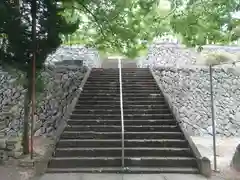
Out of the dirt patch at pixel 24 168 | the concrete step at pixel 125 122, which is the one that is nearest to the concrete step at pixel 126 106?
the concrete step at pixel 125 122

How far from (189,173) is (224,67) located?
9.14 meters

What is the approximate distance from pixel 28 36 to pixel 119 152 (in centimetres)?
342

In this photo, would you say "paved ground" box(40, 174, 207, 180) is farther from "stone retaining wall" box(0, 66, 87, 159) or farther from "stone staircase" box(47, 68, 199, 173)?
"stone retaining wall" box(0, 66, 87, 159)

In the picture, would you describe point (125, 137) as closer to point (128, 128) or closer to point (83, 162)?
point (128, 128)

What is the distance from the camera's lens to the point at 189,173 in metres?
7.70

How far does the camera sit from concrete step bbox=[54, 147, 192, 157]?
8.57 meters

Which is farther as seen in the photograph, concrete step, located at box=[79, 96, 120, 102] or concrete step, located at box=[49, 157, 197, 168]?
concrete step, located at box=[79, 96, 120, 102]

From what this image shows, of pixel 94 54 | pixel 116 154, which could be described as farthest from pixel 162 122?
pixel 94 54

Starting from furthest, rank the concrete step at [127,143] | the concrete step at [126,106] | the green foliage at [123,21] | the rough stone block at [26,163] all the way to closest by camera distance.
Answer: the concrete step at [126,106] → the green foliage at [123,21] → the concrete step at [127,143] → the rough stone block at [26,163]

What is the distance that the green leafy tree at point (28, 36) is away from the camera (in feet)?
29.1

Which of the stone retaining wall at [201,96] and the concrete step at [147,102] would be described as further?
the stone retaining wall at [201,96]

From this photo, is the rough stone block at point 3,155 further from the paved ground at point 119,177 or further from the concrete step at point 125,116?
the concrete step at point 125,116

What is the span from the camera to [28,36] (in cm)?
911

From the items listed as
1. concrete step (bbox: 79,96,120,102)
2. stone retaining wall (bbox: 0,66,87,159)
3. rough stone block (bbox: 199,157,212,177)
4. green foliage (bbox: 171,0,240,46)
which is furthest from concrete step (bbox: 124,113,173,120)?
rough stone block (bbox: 199,157,212,177)
